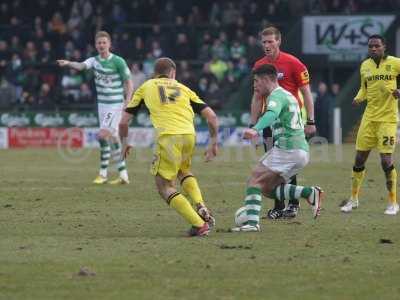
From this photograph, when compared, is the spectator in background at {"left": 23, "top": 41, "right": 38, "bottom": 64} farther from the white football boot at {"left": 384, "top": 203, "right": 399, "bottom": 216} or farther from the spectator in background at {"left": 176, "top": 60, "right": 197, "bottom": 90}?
the white football boot at {"left": 384, "top": 203, "right": 399, "bottom": 216}

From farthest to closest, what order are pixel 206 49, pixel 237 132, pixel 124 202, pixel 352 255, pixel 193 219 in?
1. pixel 206 49
2. pixel 237 132
3. pixel 124 202
4. pixel 193 219
5. pixel 352 255

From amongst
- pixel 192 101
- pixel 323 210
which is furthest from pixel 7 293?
pixel 323 210

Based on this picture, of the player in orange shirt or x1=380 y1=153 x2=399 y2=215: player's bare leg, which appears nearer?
the player in orange shirt

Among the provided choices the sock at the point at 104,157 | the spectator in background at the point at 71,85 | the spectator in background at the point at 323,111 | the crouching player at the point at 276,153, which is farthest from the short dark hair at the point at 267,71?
the spectator in background at the point at 71,85

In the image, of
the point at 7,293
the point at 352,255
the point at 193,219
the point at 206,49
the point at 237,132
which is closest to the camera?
the point at 7,293

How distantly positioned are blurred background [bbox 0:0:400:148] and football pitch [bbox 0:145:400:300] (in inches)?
694

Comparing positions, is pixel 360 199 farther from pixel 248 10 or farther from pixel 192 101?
pixel 248 10

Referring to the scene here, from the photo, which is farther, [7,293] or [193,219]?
[193,219]

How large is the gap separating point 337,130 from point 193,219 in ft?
79.0

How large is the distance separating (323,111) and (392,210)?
67.0 ft

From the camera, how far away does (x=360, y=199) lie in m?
17.4

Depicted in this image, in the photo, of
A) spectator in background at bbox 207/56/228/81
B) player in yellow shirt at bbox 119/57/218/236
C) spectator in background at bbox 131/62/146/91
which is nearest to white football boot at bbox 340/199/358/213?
player in yellow shirt at bbox 119/57/218/236

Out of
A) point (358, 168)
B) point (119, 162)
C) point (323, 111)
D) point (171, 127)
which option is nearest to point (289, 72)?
point (358, 168)

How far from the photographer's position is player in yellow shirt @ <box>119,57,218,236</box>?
1258cm
